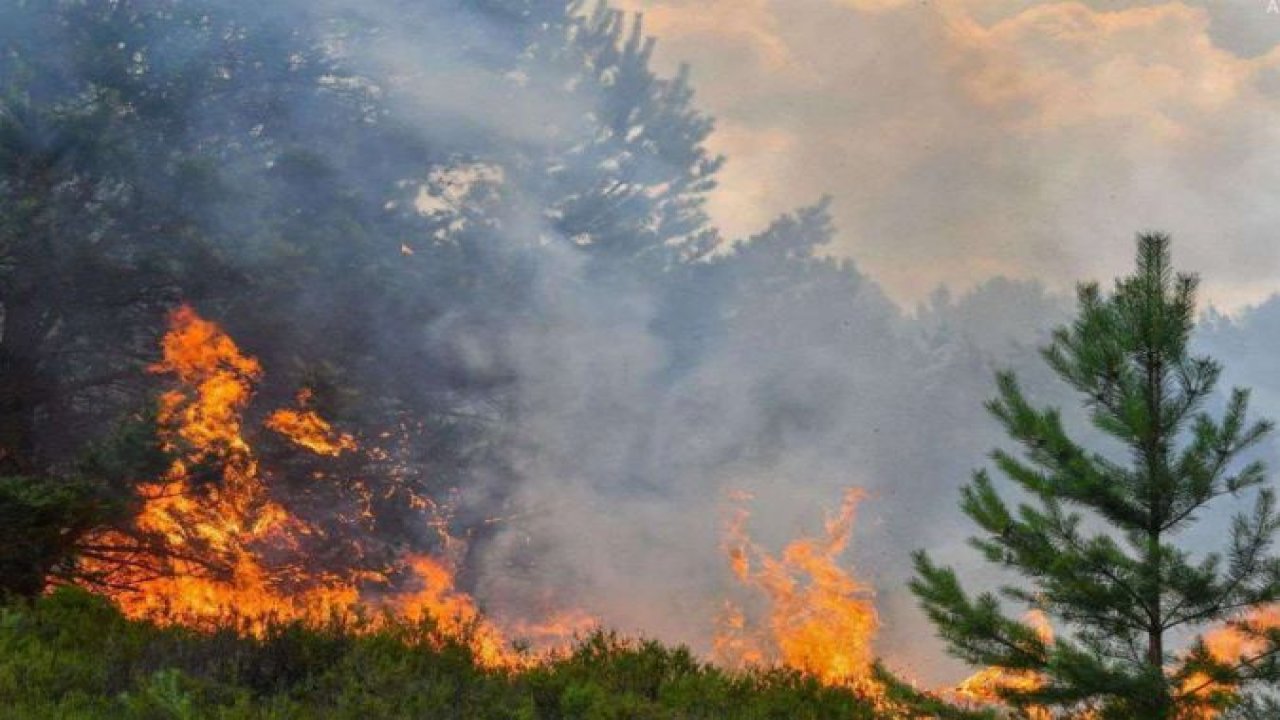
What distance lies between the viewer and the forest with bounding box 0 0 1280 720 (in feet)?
25.7

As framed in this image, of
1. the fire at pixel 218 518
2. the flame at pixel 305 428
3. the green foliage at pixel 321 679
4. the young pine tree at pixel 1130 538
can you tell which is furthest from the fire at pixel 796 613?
the young pine tree at pixel 1130 538

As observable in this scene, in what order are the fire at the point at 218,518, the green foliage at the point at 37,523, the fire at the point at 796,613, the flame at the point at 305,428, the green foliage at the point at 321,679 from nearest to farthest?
1. the green foliage at the point at 321,679
2. the green foliage at the point at 37,523
3. the fire at the point at 218,518
4. the flame at the point at 305,428
5. the fire at the point at 796,613

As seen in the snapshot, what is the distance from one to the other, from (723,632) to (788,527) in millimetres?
3242

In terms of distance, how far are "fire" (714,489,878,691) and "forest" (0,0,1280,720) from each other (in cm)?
11

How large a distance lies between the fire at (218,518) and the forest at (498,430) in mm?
72

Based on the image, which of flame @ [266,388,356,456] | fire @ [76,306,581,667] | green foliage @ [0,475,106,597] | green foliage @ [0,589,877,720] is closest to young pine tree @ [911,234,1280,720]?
green foliage @ [0,589,877,720]

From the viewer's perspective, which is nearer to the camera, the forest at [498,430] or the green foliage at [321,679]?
the green foliage at [321,679]

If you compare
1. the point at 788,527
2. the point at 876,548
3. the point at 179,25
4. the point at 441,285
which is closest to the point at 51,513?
the point at 441,285

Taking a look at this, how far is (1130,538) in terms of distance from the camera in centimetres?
813

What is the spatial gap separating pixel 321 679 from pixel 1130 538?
582cm

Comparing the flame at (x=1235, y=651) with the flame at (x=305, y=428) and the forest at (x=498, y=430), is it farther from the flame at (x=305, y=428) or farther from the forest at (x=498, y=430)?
the flame at (x=305, y=428)

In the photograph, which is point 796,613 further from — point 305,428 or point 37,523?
point 37,523

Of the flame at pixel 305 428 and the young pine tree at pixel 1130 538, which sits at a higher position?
the flame at pixel 305 428

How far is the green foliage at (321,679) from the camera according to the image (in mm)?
6258
